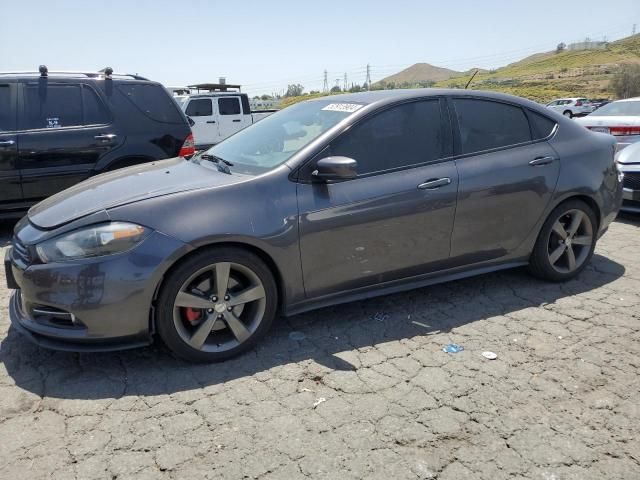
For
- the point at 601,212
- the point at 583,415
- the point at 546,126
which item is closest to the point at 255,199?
the point at 583,415

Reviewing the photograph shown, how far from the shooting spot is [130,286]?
2686mm

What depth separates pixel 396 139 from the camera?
348 centimetres

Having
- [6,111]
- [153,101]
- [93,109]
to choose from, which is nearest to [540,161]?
[153,101]

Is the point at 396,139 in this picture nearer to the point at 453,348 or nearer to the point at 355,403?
the point at 453,348

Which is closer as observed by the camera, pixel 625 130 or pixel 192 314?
pixel 192 314

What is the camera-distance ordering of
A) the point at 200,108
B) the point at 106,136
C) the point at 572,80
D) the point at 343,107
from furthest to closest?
the point at 572,80 < the point at 200,108 < the point at 106,136 < the point at 343,107

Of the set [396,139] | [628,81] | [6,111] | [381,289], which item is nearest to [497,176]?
[396,139]

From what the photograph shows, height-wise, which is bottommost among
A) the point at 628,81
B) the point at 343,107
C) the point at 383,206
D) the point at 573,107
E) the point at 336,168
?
the point at 383,206

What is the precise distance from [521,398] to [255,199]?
188 cm

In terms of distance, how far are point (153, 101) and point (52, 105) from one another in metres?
1.13

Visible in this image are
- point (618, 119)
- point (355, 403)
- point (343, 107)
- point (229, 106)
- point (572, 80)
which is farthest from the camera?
point (572, 80)

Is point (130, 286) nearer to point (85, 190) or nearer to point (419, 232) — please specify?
point (85, 190)

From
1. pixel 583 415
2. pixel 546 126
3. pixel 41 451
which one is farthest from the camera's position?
pixel 546 126

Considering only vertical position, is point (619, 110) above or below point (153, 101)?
below
